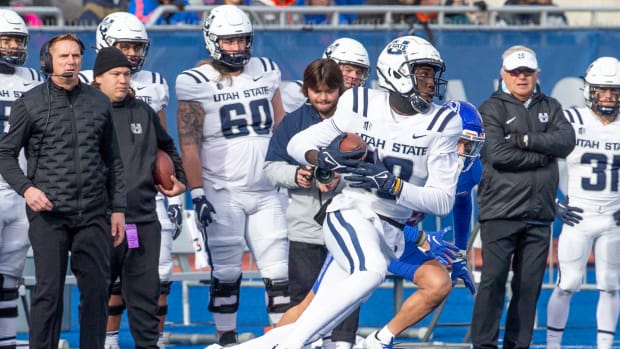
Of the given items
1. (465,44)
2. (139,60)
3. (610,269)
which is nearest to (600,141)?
(610,269)

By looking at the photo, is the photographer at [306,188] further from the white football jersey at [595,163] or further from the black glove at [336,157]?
the white football jersey at [595,163]

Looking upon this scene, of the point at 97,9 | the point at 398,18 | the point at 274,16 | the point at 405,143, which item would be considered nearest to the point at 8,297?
the point at 405,143

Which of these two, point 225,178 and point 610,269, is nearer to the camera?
point 225,178

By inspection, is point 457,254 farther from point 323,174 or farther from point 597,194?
point 597,194

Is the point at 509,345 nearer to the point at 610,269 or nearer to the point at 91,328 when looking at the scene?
the point at 610,269

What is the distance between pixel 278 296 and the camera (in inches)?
345

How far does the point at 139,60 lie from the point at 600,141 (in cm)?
325

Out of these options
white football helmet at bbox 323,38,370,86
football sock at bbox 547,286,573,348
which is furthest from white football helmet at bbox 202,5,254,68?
football sock at bbox 547,286,573,348

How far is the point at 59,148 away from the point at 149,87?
1459 mm

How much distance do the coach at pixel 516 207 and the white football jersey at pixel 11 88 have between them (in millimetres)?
2904

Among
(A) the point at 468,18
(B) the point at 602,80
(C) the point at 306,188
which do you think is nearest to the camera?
(C) the point at 306,188

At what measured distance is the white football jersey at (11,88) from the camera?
8.58 metres

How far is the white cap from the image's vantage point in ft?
30.6

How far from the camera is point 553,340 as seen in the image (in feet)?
31.3
